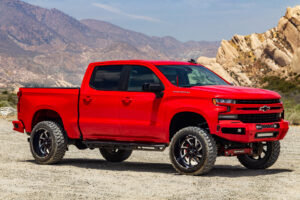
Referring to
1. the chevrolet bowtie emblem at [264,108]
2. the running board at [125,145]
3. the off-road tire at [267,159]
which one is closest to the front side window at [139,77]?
the running board at [125,145]

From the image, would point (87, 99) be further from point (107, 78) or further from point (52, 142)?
point (52, 142)

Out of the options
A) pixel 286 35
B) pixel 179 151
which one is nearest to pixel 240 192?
pixel 179 151

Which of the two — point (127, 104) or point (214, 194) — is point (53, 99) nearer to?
point (127, 104)

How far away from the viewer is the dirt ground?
7.61 m

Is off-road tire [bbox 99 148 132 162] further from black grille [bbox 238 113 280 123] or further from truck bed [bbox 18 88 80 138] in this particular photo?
black grille [bbox 238 113 280 123]

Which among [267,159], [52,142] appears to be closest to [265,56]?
[267,159]

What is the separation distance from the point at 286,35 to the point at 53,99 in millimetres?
88479

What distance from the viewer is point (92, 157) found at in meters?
13.7

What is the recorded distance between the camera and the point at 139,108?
9938 mm

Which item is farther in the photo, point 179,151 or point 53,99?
point 53,99

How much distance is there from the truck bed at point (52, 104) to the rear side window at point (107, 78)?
1.37ft

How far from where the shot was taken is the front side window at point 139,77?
10.1 metres

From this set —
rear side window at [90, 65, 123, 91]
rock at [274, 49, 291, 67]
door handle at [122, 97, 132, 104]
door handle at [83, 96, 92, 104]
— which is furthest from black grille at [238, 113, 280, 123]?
rock at [274, 49, 291, 67]

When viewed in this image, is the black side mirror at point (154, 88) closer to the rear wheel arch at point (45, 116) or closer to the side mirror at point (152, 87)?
the side mirror at point (152, 87)
